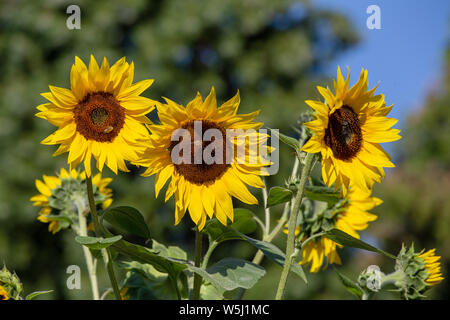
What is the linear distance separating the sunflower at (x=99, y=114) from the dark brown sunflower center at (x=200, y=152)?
0.20 feet

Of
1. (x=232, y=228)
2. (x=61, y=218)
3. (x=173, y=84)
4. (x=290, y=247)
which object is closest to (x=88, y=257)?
(x=61, y=218)

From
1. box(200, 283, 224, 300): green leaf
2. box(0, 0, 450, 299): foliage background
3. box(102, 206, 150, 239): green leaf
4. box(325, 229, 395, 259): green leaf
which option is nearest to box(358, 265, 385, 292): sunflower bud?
box(325, 229, 395, 259): green leaf

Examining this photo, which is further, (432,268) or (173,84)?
(173,84)

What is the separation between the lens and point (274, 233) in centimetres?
106

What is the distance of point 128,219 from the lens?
93cm

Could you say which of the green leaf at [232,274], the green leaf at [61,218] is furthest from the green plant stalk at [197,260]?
the green leaf at [61,218]

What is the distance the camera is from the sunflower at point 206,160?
2.82 ft

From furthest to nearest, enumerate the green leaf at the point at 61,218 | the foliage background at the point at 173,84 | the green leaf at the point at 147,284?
the foliage background at the point at 173,84
the green leaf at the point at 61,218
the green leaf at the point at 147,284

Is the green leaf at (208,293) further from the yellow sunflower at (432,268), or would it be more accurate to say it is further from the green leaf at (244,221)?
the yellow sunflower at (432,268)

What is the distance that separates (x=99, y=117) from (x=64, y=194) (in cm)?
33

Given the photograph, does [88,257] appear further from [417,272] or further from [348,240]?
[417,272]

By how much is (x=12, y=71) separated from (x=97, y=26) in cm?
134

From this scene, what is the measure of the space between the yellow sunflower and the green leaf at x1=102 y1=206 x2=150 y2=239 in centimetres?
51

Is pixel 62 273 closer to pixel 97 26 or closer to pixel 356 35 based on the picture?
pixel 97 26
